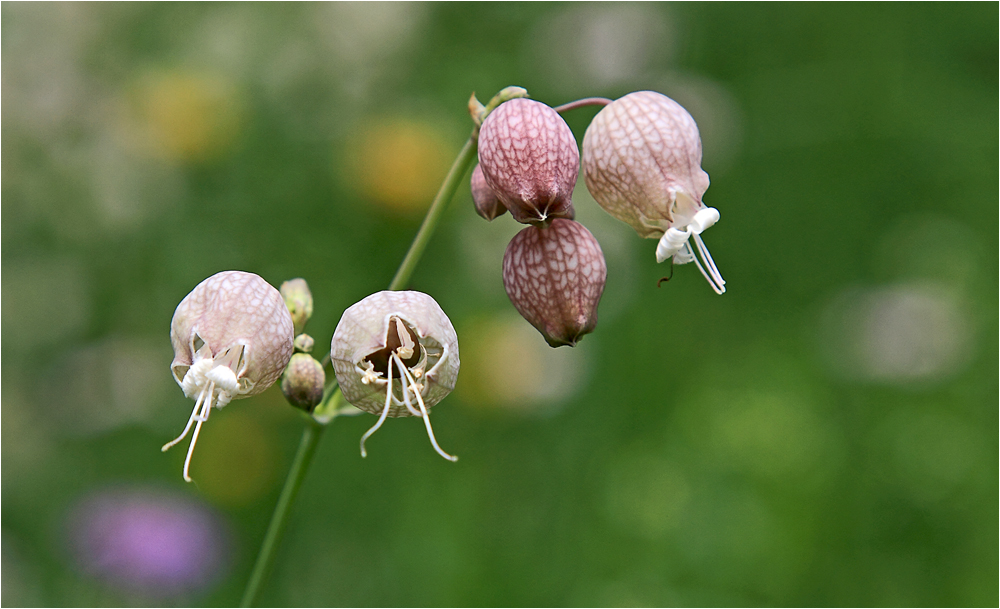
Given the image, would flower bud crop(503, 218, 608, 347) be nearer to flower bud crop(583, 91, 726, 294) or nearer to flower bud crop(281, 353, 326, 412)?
flower bud crop(583, 91, 726, 294)

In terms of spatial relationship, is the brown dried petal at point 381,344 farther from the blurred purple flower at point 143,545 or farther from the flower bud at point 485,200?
the blurred purple flower at point 143,545

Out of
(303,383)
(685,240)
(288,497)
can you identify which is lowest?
(288,497)

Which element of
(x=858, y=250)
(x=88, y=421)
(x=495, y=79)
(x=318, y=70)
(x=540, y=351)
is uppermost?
(x=318, y=70)

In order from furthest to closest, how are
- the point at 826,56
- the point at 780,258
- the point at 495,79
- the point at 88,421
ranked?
the point at 826,56, the point at 780,258, the point at 495,79, the point at 88,421

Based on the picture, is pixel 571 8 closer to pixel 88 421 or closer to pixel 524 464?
pixel 524 464

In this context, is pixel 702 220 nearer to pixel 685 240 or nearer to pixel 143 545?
pixel 685 240

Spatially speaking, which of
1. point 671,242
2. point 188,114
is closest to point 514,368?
point 188,114

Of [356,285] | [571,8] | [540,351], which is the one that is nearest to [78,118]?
[356,285]

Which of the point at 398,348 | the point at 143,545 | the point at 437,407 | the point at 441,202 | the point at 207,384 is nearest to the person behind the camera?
the point at 207,384
